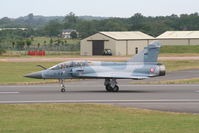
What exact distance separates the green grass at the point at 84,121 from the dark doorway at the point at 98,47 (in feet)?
237

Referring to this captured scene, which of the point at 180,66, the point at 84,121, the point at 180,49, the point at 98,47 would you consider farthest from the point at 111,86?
the point at 180,49

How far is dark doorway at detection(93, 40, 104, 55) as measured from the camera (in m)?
95.0

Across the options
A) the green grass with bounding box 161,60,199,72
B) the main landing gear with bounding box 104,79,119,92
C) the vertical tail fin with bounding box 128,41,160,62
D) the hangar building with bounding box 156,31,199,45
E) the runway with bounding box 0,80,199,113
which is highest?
the hangar building with bounding box 156,31,199,45

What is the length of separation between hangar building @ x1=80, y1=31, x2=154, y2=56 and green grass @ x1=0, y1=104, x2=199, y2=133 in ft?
233

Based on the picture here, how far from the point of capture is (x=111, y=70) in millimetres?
31297

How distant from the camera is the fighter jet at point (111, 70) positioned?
3108 cm

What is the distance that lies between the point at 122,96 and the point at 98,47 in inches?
2643

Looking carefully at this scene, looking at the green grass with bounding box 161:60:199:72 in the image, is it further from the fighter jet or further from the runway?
the fighter jet

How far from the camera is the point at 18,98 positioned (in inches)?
1086

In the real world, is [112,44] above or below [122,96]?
above

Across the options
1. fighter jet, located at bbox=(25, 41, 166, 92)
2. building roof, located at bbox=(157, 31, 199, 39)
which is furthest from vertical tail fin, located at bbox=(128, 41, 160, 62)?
building roof, located at bbox=(157, 31, 199, 39)

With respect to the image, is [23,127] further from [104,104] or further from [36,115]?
[104,104]

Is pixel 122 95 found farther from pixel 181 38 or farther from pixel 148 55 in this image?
pixel 181 38

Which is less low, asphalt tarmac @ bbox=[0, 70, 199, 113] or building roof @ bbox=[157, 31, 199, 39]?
building roof @ bbox=[157, 31, 199, 39]
